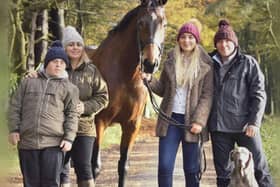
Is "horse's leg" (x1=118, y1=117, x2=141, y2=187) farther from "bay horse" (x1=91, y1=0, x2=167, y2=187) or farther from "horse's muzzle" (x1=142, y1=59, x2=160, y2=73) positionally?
"horse's muzzle" (x1=142, y1=59, x2=160, y2=73)

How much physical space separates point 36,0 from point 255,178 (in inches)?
284

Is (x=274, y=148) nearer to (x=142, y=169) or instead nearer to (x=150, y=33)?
(x=150, y=33)

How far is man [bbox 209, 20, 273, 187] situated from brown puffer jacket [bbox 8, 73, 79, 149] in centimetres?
113

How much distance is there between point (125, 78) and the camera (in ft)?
16.7

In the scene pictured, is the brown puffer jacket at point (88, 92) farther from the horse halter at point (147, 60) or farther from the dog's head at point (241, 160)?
the dog's head at point (241, 160)

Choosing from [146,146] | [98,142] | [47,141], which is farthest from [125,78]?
[146,146]

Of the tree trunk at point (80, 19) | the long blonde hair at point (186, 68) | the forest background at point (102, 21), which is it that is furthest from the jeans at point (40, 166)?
the tree trunk at point (80, 19)

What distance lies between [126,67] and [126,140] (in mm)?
855

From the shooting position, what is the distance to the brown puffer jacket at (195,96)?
385cm

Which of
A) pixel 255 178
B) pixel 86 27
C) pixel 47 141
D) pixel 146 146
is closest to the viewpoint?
pixel 47 141

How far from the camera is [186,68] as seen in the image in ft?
12.9

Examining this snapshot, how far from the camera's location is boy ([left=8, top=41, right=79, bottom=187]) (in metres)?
3.34

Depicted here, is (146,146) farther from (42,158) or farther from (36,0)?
(42,158)

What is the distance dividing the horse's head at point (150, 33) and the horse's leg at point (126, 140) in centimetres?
91
